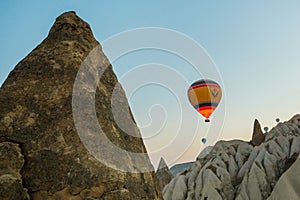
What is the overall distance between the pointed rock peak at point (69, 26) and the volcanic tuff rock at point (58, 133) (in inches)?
0.6

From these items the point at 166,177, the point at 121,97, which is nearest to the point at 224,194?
the point at 166,177

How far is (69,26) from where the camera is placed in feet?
10.4

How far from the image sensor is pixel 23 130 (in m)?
2.50

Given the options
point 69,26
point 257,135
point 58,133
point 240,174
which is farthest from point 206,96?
point 58,133

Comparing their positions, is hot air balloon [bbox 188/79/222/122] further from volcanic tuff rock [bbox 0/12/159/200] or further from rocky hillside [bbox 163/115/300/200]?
volcanic tuff rock [bbox 0/12/159/200]

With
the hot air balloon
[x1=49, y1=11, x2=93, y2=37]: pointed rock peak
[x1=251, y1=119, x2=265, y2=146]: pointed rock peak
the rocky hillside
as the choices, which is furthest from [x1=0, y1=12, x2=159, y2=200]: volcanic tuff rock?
[x1=251, y1=119, x2=265, y2=146]: pointed rock peak

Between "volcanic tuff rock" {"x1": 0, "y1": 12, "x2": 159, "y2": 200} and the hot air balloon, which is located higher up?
the hot air balloon

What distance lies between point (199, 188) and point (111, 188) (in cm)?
2070

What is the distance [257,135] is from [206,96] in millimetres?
12580

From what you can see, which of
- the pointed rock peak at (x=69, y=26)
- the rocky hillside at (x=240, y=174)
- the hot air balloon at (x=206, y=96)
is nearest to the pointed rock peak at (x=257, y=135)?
the rocky hillside at (x=240, y=174)

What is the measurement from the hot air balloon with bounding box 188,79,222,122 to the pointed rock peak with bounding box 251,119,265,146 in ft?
35.1

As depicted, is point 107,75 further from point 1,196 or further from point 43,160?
point 1,196

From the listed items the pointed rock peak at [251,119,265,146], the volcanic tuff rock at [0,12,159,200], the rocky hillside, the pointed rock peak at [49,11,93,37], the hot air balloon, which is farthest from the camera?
the pointed rock peak at [251,119,265,146]

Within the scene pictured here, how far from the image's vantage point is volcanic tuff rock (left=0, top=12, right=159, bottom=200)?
7.69ft
